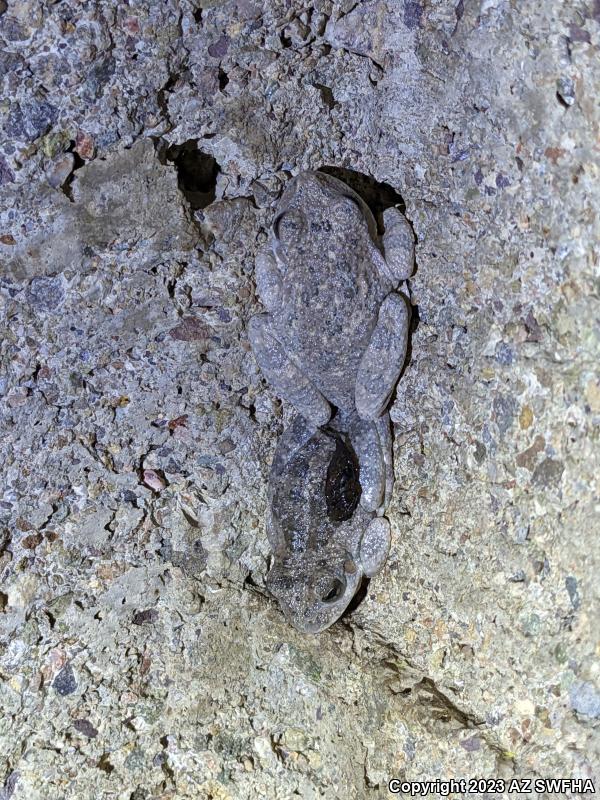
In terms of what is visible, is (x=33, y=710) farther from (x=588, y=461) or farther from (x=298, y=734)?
(x=588, y=461)

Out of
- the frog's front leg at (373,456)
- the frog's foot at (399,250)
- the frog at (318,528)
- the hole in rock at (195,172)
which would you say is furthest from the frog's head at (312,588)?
the hole in rock at (195,172)

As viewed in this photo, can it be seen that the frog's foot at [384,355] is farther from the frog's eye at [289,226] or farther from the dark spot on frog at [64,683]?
the dark spot on frog at [64,683]

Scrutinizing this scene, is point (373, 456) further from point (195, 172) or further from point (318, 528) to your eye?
point (195, 172)

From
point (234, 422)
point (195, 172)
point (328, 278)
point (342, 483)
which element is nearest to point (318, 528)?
point (342, 483)

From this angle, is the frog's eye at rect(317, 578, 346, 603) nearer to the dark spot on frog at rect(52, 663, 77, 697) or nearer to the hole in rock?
the dark spot on frog at rect(52, 663, 77, 697)

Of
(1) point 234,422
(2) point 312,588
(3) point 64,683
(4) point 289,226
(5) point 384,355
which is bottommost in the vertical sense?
(3) point 64,683

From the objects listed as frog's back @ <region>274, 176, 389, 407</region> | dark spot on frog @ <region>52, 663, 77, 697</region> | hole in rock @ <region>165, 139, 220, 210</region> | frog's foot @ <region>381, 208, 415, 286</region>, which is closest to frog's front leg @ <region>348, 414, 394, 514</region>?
frog's back @ <region>274, 176, 389, 407</region>
